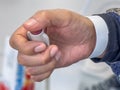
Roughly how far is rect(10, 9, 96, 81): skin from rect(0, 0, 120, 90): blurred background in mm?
422

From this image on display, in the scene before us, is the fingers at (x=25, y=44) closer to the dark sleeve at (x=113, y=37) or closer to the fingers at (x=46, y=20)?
the fingers at (x=46, y=20)

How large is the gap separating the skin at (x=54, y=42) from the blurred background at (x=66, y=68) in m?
0.42

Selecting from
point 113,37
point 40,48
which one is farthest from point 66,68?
point 40,48

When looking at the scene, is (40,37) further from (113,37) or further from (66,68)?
(66,68)

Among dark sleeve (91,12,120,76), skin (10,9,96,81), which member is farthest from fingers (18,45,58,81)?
dark sleeve (91,12,120,76)

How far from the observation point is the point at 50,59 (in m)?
0.62

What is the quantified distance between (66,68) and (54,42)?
582 millimetres

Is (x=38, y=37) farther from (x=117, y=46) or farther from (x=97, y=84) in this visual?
(x=97, y=84)

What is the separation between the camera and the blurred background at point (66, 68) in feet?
3.92

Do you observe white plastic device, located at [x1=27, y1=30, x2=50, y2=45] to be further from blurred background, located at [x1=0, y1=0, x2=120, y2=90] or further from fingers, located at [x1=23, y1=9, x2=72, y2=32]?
blurred background, located at [x1=0, y1=0, x2=120, y2=90]

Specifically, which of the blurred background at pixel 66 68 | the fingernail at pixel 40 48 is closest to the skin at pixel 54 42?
the fingernail at pixel 40 48

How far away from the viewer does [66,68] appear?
1267mm

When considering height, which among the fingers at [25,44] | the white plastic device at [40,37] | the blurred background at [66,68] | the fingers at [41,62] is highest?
the white plastic device at [40,37]

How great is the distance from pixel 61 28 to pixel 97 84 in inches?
22.5
